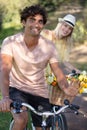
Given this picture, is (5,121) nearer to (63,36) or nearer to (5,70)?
(63,36)

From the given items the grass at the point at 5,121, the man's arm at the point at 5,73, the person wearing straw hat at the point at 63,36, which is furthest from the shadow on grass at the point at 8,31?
the man's arm at the point at 5,73

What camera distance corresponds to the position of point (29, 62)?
387cm

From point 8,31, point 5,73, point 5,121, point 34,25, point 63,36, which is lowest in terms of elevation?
point 5,121

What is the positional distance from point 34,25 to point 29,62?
0.35m

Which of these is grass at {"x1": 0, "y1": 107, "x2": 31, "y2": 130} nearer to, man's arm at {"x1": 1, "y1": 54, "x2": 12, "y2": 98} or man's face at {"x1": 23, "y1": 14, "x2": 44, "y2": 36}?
man's arm at {"x1": 1, "y1": 54, "x2": 12, "y2": 98}

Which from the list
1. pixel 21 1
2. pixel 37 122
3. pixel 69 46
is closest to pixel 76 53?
pixel 21 1

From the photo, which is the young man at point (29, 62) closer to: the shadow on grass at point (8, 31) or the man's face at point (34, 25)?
the man's face at point (34, 25)

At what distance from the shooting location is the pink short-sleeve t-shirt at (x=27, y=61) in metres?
3.86

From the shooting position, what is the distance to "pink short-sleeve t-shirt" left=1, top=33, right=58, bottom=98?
3.86 metres

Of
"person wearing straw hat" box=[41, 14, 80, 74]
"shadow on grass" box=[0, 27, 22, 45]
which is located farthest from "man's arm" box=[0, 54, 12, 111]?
"shadow on grass" box=[0, 27, 22, 45]

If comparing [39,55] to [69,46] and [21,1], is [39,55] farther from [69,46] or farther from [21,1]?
[21,1]

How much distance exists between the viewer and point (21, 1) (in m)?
19.7

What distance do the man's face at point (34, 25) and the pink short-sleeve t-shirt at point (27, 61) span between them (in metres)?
0.17

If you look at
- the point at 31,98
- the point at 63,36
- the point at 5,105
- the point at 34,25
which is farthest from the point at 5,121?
the point at 5,105
